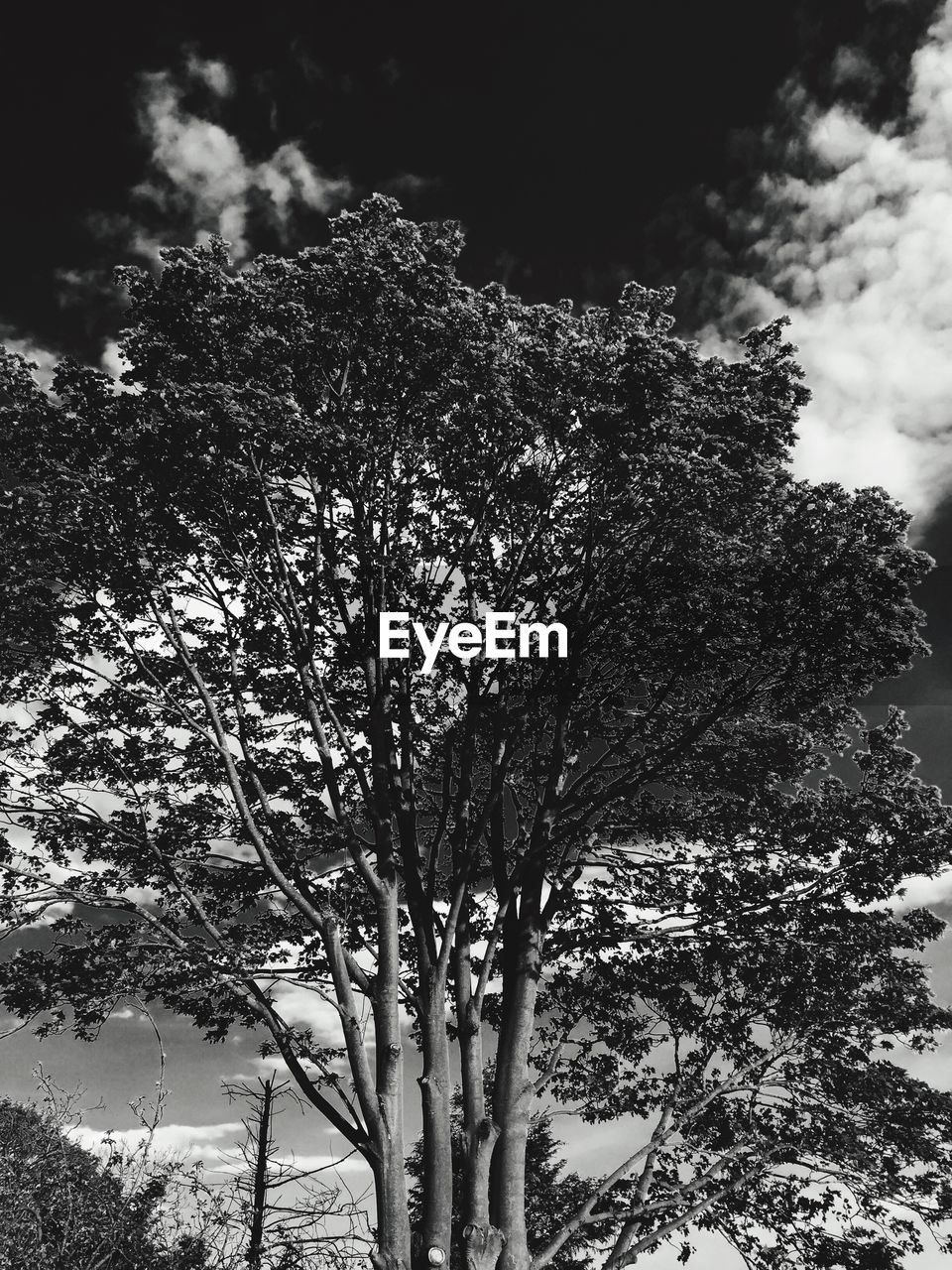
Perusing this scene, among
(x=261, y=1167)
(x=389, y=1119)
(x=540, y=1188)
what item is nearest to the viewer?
(x=389, y=1119)

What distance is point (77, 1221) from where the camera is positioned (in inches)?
601

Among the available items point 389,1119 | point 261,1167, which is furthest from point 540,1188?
point 389,1119

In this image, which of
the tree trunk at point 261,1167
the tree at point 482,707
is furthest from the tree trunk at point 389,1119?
the tree trunk at point 261,1167

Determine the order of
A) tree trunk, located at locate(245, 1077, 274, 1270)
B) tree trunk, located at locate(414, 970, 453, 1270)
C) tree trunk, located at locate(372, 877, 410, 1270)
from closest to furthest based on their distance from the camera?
tree trunk, located at locate(372, 877, 410, 1270) → tree trunk, located at locate(414, 970, 453, 1270) → tree trunk, located at locate(245, 1077, 274, 1270)

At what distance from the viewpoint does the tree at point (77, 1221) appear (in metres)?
12.4

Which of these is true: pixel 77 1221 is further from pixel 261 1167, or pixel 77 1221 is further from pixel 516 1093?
pixel 516 1093

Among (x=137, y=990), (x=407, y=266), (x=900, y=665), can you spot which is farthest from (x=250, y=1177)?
(x=407, y=266)

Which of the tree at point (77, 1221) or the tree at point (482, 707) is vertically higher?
the tree at point (482, 707)

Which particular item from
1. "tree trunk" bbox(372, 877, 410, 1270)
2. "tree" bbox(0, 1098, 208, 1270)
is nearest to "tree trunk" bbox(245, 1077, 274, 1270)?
"tree" bbox(0, 1098, 208, 1270)

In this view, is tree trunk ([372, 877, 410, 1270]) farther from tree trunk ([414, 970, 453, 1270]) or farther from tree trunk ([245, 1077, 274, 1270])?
tree trunk ([245, 1077, 274, 1270])

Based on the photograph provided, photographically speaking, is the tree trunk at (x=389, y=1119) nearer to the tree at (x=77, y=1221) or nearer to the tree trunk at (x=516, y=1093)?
the tree trunk at (x=516, y=1093)

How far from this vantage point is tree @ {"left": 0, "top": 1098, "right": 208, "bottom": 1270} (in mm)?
12359

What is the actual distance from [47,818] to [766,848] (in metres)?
8.57

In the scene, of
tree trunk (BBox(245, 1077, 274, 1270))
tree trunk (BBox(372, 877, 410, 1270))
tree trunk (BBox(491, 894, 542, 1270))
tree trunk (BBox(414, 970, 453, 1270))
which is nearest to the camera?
tree trunk (BBox(372, 877, 410, 1270))
